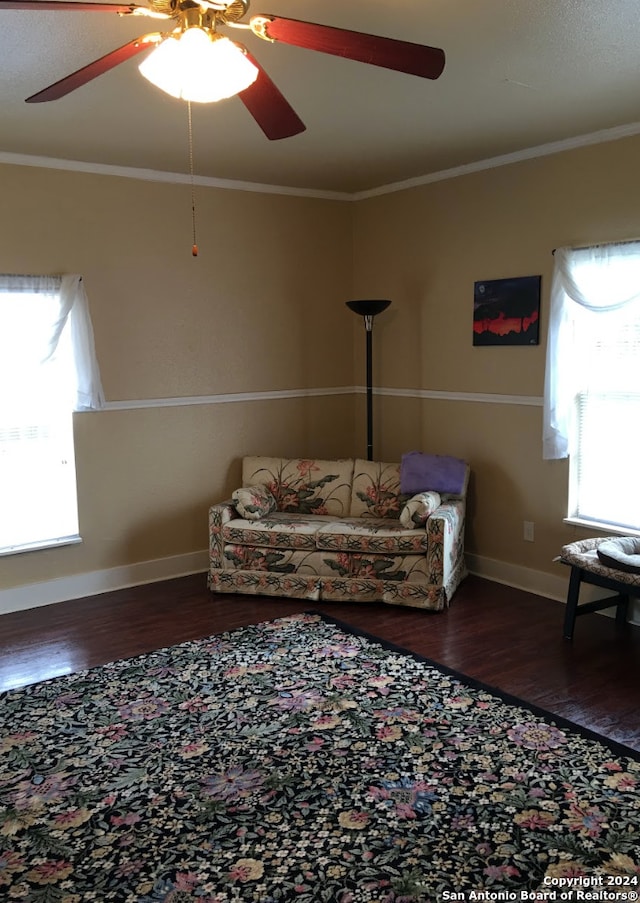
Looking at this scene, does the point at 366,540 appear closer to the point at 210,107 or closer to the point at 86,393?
the point at 86,393

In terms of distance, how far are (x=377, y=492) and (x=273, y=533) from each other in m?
0.82

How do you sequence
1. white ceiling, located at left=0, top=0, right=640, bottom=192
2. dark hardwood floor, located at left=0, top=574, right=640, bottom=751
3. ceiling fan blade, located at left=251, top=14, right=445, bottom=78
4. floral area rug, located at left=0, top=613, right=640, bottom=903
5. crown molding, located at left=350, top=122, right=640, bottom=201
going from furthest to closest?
crown molding, located at left=350, top=122, right=640, bottom=201
dark hardwood floor, located at left=0, top=574, right=640, bottom=751
white ceiling, located at left=0, top=0, right=640, bottom=192
floral area rug, located at left=0, top=613, right=640, bottom=903
ceiling fan blade, located at left=251, top=14, right=445, bottom=78

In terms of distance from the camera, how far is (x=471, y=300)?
506cm

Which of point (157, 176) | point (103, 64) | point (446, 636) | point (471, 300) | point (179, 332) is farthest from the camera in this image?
point (179, 332)

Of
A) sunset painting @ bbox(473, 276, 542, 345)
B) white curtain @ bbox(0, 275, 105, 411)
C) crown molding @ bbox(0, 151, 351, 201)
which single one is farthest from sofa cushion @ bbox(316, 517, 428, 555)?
crown molding @ bbox(0, 151, 351, 201)

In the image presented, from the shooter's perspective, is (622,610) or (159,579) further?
(159,579)

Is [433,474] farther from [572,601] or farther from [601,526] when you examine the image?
[572,601]

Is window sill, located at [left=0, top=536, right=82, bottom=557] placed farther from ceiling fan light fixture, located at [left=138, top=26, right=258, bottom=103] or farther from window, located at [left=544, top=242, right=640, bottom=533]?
ceiling fan light fixture, located at [left=138, top=26, right=258, bottom=103]

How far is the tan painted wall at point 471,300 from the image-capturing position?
4.34 m

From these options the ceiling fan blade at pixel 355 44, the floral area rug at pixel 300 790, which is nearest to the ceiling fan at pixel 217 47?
the ceiling fan blade at pixel 355 44

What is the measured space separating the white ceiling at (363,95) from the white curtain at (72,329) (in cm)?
74

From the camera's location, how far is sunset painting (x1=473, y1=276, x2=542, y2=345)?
15.3 ft

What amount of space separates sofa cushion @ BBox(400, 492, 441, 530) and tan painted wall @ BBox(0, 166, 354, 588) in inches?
58.1

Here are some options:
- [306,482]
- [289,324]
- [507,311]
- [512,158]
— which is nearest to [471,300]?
[507,311]
